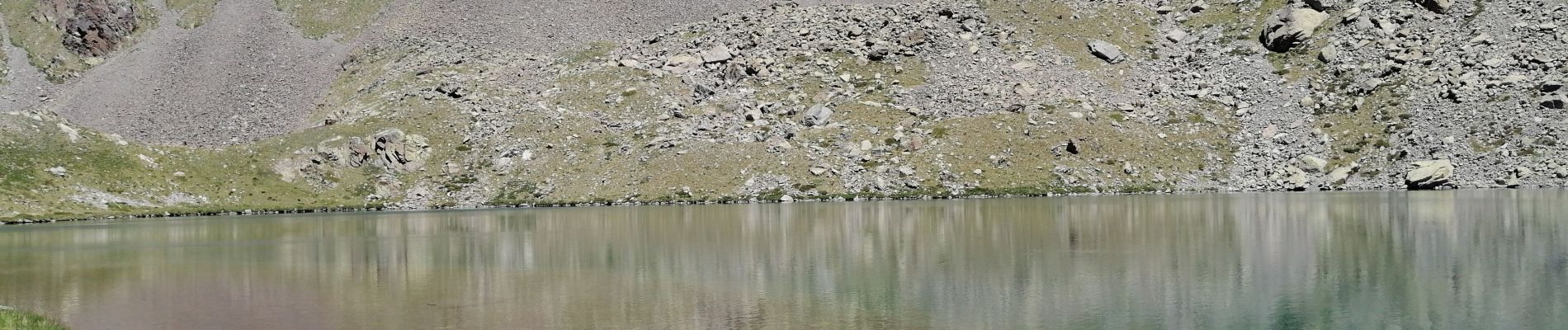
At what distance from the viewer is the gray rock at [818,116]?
11762 centimetres

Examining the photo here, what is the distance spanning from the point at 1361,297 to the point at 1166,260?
9.28 meters

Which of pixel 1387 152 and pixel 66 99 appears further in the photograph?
pixel 66 99

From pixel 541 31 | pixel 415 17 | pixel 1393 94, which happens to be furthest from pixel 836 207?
pixel 415 17

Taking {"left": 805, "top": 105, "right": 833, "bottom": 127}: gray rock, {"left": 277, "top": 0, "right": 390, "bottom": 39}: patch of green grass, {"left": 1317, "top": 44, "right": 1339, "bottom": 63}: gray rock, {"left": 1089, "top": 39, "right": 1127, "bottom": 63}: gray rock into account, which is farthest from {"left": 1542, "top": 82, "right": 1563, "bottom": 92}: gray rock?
{"left": 277, "top": 0, "right": 390, "bottom": 39}: patch of green grass

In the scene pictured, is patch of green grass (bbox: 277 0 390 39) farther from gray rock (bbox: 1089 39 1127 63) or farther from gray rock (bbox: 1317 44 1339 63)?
gray rock (bbox: 1317 44 1339 63)

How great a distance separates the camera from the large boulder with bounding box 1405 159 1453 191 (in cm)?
9369

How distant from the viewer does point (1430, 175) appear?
94062 mm

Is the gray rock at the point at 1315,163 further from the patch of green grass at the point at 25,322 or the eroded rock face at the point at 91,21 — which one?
the eroded rock face at the point at 91,21

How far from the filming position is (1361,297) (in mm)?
26453

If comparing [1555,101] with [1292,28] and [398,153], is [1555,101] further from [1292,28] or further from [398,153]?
[398,153]

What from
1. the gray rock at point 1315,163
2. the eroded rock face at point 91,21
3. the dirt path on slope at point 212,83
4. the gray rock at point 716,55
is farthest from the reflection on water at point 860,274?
the eroded rock face at point 91,21

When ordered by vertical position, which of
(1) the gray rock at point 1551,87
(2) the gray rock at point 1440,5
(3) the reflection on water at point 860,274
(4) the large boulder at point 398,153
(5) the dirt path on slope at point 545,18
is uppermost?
(5) the dirt path on slope at point 545,18

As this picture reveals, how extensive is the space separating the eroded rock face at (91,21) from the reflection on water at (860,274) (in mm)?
108592

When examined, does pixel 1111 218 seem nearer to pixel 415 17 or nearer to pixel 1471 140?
pixel 1471 140
